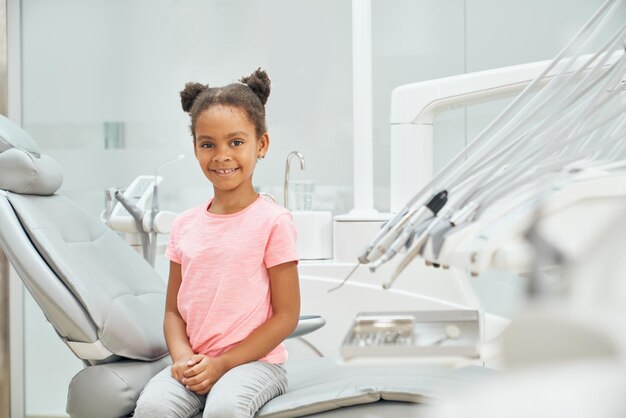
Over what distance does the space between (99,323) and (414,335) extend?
1.21m

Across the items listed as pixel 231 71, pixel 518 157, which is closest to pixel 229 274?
pixel 518 157

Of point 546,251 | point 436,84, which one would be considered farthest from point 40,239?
point 546,251

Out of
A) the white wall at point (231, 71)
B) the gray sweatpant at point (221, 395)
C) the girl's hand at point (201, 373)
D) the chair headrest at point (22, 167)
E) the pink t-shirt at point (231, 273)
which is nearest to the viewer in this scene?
the gray sweatpant at point (221, 395)

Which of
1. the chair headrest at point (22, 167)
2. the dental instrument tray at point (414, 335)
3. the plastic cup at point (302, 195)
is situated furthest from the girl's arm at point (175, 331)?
the plastic cup at point (302, 195)

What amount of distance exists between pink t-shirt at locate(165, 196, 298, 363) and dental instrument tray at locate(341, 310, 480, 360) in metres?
1.07

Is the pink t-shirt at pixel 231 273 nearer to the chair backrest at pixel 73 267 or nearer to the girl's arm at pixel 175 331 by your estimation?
the girl's arm at pixel 175 331

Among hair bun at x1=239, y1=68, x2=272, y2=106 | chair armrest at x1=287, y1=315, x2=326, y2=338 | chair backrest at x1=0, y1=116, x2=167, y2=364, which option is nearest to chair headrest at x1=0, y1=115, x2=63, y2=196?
chair backrest at x1=0, y1=116, x2=167, y2=364

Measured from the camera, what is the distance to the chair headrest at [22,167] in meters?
1.95

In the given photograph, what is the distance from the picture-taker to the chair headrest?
6.41ft

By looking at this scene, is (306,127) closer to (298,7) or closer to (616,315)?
(298,7)

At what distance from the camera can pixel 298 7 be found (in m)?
3.47

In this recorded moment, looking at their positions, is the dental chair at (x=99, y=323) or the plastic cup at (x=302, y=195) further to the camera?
the plastic cup at (x=302, y=195)

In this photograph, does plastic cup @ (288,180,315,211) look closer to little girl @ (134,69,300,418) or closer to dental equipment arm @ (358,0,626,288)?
little girl @ (134,69,300,418)

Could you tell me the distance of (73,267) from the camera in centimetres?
182
